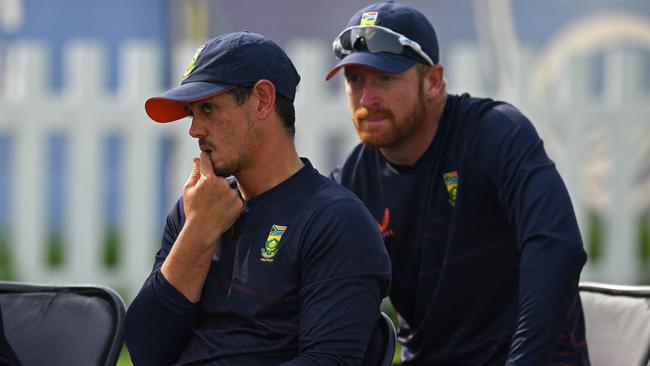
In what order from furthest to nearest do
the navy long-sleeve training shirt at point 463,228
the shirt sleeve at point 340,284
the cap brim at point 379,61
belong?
the cap brim at point 379,61
the navy long-sleeve training shirt at point 463,228
the shirt sleeve at point 340,284

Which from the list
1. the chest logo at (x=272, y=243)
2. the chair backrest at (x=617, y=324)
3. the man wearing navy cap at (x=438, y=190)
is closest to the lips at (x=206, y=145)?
the chest logo at (x=272, y=243)

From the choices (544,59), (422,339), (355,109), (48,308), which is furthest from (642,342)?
(544,59)

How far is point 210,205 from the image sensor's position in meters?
2.91

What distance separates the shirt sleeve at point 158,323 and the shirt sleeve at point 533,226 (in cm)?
82

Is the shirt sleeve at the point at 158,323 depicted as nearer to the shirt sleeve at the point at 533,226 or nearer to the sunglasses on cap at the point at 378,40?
the shirt sleeve at the point at 533,226

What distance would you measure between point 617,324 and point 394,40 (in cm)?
103

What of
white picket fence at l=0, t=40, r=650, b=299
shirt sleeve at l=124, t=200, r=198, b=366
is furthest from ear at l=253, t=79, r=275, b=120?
white picket fence at l=0, t=40, r=650, b=299

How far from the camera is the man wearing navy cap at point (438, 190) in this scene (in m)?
3.41

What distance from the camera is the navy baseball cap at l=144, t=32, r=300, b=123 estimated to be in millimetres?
2828

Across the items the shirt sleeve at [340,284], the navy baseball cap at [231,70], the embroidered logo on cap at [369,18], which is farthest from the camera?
the embroidered logo on cap at [369,18]

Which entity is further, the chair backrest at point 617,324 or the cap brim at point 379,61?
the cap brim at point 379,61

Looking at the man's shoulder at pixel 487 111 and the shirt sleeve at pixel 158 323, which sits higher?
the man's shoulder at pixel 487 111

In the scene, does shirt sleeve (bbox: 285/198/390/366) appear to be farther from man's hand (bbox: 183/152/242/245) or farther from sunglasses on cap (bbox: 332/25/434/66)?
sunglasses on cap (bbox: 332/25/434/66)

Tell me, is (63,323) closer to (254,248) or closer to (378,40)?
(254,248)
